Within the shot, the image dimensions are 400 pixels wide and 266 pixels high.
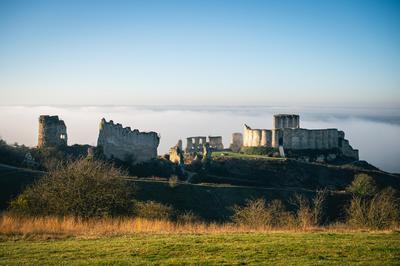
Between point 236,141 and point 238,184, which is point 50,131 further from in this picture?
point 236,141

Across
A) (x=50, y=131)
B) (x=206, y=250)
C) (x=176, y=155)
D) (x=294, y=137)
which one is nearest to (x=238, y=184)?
(x=176, y=155)

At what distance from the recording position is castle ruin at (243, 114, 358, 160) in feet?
290

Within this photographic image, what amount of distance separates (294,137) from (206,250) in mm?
76606

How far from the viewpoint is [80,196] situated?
22.5 metres

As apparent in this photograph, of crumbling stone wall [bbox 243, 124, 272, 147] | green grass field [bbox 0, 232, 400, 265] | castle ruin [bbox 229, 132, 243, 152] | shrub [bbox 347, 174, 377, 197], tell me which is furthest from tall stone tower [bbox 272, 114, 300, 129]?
green grass field [bbox 0, 232, 400, 265]

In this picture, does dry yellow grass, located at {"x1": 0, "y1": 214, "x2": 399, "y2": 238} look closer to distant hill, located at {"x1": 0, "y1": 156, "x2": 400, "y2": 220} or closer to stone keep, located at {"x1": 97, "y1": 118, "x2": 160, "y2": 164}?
distant hill, located at {"x1": 0, "y1": 156, "x2": 400, "y2": 220}

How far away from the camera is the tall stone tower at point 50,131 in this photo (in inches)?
2648

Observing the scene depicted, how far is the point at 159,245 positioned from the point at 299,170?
200 ft

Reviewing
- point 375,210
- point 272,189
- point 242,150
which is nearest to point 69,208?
point 375,210

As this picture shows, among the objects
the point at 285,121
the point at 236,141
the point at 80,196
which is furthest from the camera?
the point at 236,141

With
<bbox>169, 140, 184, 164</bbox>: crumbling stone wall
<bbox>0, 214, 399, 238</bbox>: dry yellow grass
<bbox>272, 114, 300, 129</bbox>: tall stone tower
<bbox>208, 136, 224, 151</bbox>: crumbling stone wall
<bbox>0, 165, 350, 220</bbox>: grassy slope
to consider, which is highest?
<bbox>272, 114, 300, 129</bbox>: tall stone tower

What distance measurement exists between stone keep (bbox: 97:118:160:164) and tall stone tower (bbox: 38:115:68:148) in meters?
6.82

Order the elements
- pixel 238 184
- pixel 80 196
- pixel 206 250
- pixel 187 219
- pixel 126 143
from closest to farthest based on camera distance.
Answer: pixel 206 250 < pixel 80 196 < pixel 187 219 < pixel 238 184 < pixel 126 143

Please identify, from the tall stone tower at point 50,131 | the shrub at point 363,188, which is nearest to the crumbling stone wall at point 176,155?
the tall stone tower at point 50,131
